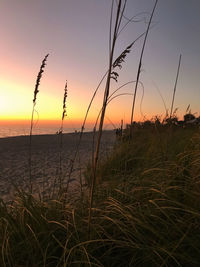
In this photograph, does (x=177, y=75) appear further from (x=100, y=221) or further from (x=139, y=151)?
(x=139, y=151)

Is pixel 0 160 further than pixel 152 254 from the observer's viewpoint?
Yes

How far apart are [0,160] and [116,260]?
28.0 ft

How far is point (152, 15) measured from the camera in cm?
154

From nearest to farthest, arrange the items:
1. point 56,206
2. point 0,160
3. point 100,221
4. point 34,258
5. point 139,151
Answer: point 34,258
point 100,221
point 56,206
point 139,151
point 0,160

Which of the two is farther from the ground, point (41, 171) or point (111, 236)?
point (111, 236)

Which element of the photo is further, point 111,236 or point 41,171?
point 41,171

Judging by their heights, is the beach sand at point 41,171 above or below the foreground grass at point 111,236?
below

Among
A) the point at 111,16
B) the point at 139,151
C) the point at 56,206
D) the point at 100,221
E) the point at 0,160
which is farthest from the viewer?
the point at 0,160

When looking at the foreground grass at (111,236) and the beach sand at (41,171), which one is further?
the beach sand at (41,171)

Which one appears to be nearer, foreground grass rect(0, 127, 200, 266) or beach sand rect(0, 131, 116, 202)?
foreground grass rect(0, 127, 200, 266)

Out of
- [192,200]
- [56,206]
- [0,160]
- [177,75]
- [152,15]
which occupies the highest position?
[152,15]

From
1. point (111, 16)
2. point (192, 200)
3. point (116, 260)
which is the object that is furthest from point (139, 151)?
point (111, 16)

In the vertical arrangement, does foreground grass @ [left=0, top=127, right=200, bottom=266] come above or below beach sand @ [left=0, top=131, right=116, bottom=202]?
above

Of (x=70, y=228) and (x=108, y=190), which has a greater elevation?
(x=108, y=190)
